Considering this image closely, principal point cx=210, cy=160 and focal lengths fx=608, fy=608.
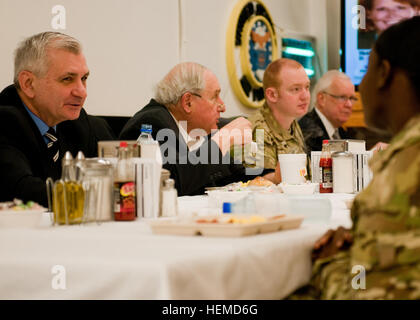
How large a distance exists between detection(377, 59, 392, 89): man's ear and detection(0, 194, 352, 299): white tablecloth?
1.26 feet

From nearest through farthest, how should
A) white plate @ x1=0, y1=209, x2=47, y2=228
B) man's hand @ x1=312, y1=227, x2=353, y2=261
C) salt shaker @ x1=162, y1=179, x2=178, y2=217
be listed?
man's hand @ x1=312, y1=227, x2=353, y2=261 < white plate @ x1=0, y1=209, x2=47, y2=228 < salt shaker @ x1=162, y1=179, x2=178, y2=217

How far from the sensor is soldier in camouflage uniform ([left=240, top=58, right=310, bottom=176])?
426 centimetres

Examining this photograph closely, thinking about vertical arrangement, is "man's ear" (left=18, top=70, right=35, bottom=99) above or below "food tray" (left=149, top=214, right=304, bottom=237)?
above

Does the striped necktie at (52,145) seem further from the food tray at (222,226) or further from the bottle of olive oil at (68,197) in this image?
the food tray at (222,226)

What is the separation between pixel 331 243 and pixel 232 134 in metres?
1.53

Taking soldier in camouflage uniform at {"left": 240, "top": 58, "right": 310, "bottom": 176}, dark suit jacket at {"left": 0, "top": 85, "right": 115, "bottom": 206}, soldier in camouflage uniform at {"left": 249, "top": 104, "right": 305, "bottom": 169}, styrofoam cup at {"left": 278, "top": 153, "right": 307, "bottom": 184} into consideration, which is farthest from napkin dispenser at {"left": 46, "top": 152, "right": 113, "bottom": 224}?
soldier in camouflage uniform at {"left": 240, "top": 58, "right": 310, "bottom": 176}

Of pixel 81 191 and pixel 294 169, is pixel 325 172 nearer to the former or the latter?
pixel 294 169

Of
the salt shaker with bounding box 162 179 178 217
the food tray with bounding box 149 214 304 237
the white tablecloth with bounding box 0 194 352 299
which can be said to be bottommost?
the white tablecloth with bounding box 0 194 352 299

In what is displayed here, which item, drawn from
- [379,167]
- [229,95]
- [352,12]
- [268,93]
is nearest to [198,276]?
[379,167]

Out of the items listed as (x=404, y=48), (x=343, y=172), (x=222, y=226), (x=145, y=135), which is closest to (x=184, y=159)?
(x=145, y=135)

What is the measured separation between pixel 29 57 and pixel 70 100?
0.25m

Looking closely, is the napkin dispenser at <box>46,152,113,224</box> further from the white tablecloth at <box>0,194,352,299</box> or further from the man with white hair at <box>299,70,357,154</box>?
the man with white hair at <box>299,70,357,154</box>

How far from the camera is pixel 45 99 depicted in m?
2.63
